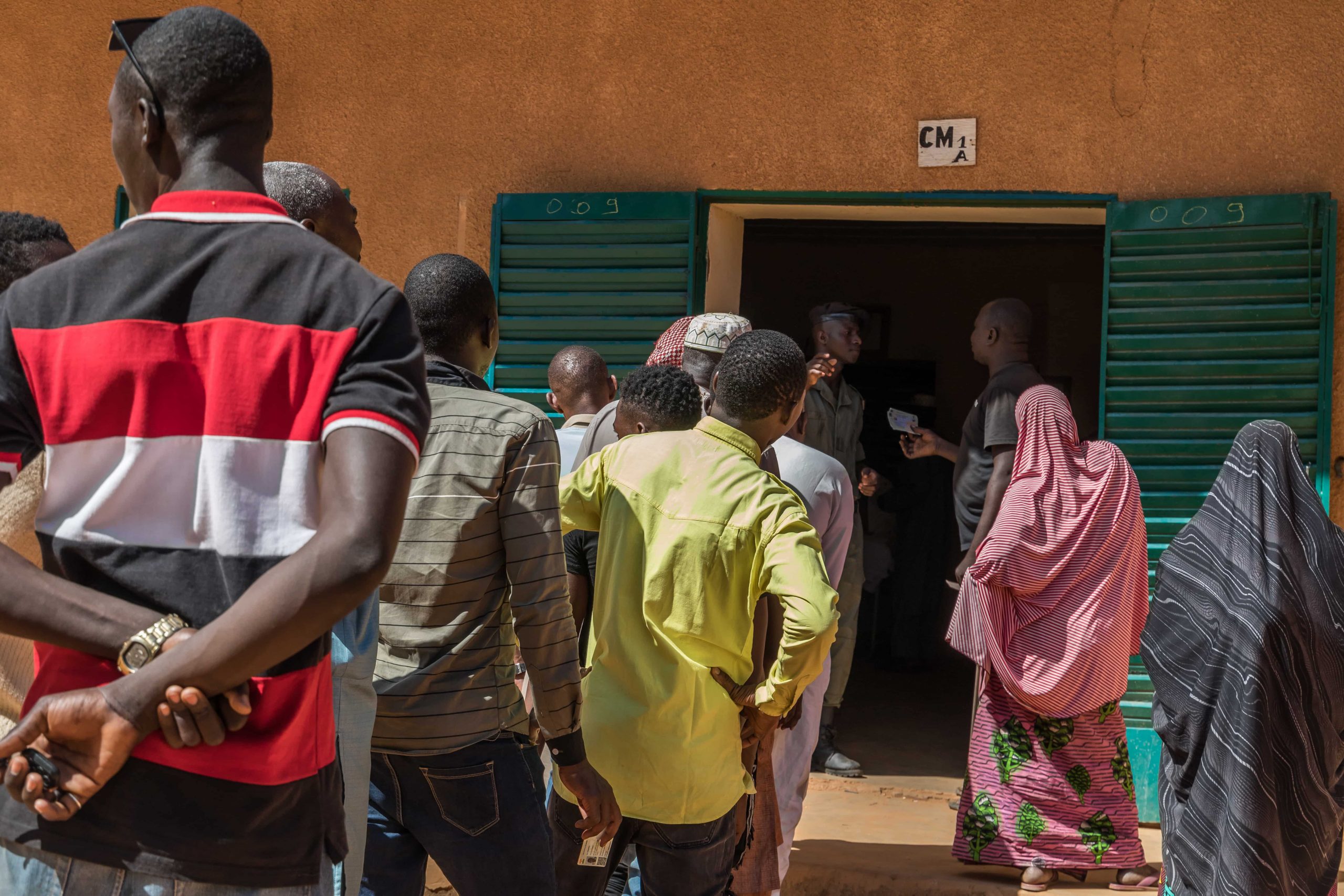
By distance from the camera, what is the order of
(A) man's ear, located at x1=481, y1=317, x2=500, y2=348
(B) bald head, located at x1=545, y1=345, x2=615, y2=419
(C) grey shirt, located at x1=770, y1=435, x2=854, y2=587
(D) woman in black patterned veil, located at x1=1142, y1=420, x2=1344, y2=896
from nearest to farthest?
(A) man's ear, located at x1=481, y1=317, x2=500, y2=348 → (D) woman in black patterned veil, located at x1=1142, y1=420, x2=1344, y2=896 → (C) grey shirt, located at x1=770, y1=435, x2=854, y2=587 → (B) bald head, located at x1=545, y1=345, x2=615, y2=419

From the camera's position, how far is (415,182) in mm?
5867

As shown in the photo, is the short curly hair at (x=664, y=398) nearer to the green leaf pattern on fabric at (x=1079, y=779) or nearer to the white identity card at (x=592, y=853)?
the white identity card at (x=592, y=853)

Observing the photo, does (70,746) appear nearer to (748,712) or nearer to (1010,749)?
(748,712)

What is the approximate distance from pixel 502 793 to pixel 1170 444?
3.47 meters

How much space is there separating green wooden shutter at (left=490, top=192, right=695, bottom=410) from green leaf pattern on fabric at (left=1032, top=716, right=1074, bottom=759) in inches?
84.8

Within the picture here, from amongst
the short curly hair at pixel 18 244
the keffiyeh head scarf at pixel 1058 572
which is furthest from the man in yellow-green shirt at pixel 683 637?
the keffiyeh head scarf at pixel 1058 572

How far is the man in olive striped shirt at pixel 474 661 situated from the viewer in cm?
252

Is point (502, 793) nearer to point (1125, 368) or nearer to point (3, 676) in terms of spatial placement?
point (3, 676)

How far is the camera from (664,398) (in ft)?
12.0

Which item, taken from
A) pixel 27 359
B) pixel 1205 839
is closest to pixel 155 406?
pixel 27 359

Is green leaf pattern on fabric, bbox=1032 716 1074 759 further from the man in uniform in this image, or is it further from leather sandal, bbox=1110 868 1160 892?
the man in uniform

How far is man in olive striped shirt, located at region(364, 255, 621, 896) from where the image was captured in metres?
2.52

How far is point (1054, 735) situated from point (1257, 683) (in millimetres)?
1407

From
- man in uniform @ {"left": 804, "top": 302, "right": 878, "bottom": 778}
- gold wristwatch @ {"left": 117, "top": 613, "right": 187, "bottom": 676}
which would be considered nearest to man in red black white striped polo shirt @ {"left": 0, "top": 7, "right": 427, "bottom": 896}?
gold wristwatch @ {"left": 117, "top": 613, "right": 187, "bottom": 676}
